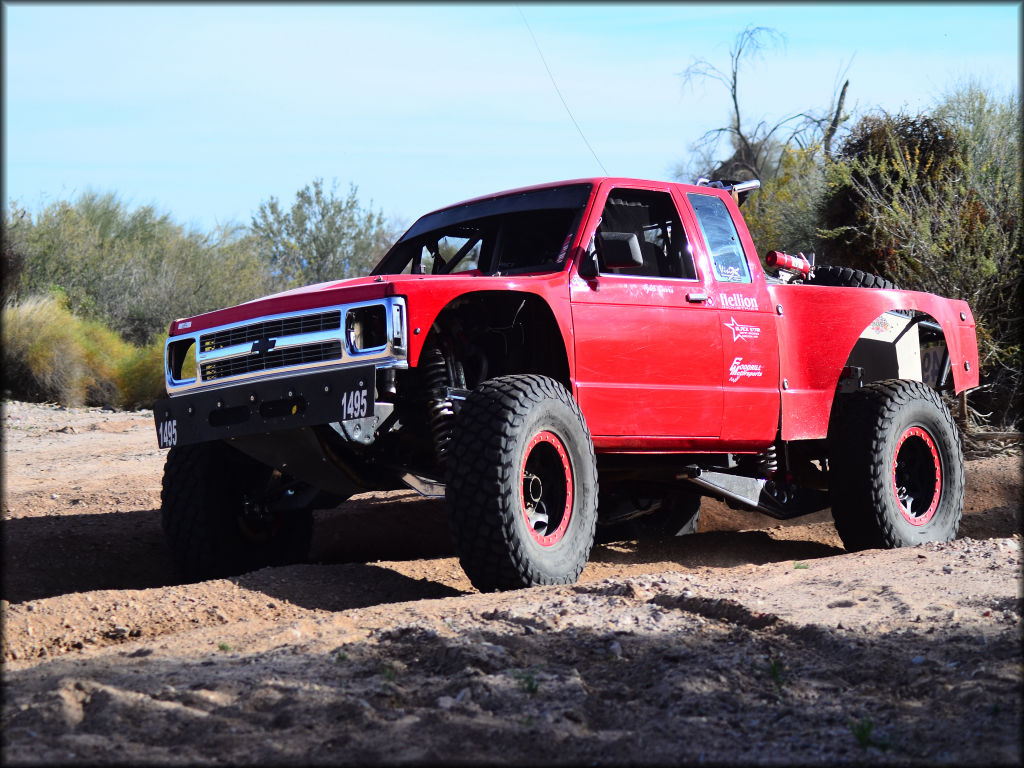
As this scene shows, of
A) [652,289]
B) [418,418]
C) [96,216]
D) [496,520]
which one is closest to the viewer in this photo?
[496,520]

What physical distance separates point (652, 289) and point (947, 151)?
29.2 ft

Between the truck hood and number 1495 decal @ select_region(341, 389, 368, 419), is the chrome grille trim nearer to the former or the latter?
the truck hood

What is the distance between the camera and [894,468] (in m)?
7.56

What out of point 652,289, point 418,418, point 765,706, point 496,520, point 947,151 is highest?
point 947,151

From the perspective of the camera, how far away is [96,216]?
73.0 feet

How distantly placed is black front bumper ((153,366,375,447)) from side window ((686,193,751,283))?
2579 mm

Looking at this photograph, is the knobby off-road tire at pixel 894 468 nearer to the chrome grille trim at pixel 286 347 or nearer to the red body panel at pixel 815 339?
the red body panel at pixel 815 339

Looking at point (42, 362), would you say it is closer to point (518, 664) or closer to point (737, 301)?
point (737, 301)

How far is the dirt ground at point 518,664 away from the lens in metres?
3.23

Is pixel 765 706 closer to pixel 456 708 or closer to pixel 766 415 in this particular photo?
pixel 456 708

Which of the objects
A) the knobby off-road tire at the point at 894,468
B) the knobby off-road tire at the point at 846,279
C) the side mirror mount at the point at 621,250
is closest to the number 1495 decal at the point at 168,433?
the side mirror mount at the point at 621,250

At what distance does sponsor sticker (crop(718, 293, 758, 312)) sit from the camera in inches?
270

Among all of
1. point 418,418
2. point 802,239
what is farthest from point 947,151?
point 418,418

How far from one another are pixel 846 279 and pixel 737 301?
1.80 m
